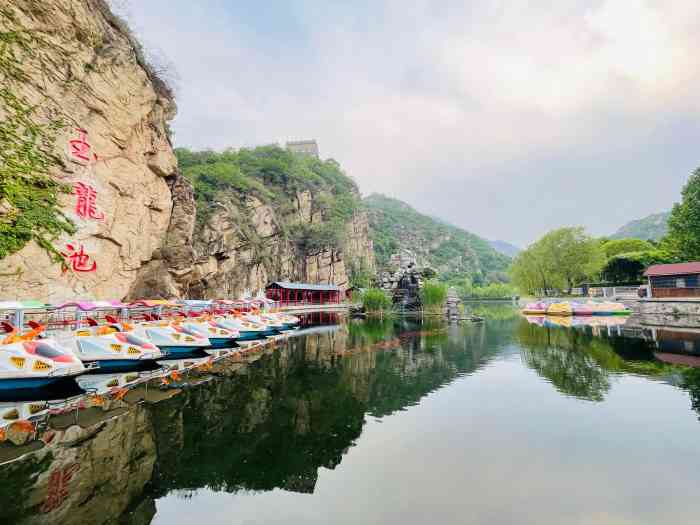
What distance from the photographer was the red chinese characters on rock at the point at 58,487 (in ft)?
18.2

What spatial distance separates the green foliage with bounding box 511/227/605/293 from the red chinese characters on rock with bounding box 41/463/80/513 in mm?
50916

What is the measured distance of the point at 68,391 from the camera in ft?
34.5

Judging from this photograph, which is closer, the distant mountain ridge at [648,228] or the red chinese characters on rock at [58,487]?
the red chinese characters on rock at [58,487]

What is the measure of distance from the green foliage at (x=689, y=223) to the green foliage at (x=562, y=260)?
869 centimetres

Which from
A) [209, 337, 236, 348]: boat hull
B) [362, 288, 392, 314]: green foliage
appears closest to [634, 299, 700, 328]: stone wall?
[362, 288, 392, 314]: green foliage

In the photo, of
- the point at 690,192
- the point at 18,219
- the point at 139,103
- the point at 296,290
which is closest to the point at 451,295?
the point at 296,290

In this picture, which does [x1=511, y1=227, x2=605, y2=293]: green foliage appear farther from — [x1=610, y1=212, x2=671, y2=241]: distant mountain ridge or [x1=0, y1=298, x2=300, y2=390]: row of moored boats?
[x1=610, y1=212, x2=671, y2=241]: distant mountain ridge

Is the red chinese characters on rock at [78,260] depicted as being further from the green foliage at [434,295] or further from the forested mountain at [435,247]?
the forested mountain at [435,247]

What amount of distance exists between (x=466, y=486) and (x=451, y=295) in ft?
121

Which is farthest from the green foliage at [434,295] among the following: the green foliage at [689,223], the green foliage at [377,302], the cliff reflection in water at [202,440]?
the cliff reflection in water at [202,440]

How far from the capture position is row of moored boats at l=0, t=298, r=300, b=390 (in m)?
9.58

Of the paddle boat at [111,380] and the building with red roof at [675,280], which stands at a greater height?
the building with red roof at [675,280]

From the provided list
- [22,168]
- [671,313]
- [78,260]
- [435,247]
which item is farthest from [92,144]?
[435,247]

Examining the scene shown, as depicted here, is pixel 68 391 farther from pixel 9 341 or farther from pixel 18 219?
pixel 18 219
